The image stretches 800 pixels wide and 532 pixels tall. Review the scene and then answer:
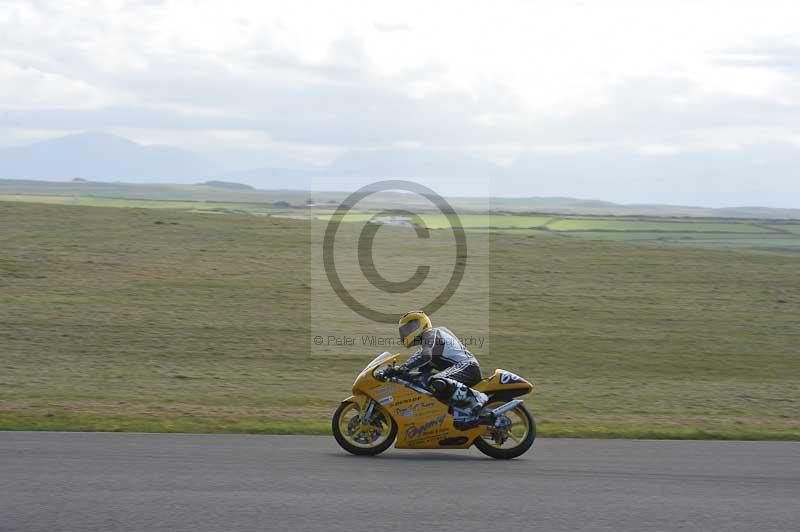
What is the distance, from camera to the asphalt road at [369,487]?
780cm

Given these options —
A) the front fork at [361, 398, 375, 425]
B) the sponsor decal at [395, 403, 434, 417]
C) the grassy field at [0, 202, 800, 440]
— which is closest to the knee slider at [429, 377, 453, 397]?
the sponsor decal at [395, 403, 434, 417]

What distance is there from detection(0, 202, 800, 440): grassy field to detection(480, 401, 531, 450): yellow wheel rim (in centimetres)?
261

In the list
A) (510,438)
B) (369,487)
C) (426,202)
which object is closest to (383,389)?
(510,438)

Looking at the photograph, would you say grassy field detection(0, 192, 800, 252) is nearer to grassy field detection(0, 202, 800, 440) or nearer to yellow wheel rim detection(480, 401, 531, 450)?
grassy field detection(0, 202, 800, 440)

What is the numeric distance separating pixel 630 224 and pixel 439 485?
67229 mm

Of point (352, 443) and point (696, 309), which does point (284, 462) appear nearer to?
point (352, 443)

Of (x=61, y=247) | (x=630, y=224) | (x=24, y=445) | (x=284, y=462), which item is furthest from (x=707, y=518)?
(x=630, y=224)

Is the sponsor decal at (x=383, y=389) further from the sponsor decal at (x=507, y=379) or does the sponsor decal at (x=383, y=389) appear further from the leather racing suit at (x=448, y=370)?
the sponsor decal at (x=507, y=379)

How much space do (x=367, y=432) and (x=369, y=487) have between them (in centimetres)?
222

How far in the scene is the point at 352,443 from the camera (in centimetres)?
1127

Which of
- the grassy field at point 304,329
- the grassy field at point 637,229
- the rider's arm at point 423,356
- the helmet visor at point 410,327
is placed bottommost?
the grassy field at point 304,329

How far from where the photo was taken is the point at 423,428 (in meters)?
11.3

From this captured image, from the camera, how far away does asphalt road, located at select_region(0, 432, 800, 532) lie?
7.80 metres

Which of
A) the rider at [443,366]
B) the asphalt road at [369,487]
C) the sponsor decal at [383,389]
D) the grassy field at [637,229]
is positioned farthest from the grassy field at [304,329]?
the grassy field at [637,229]
